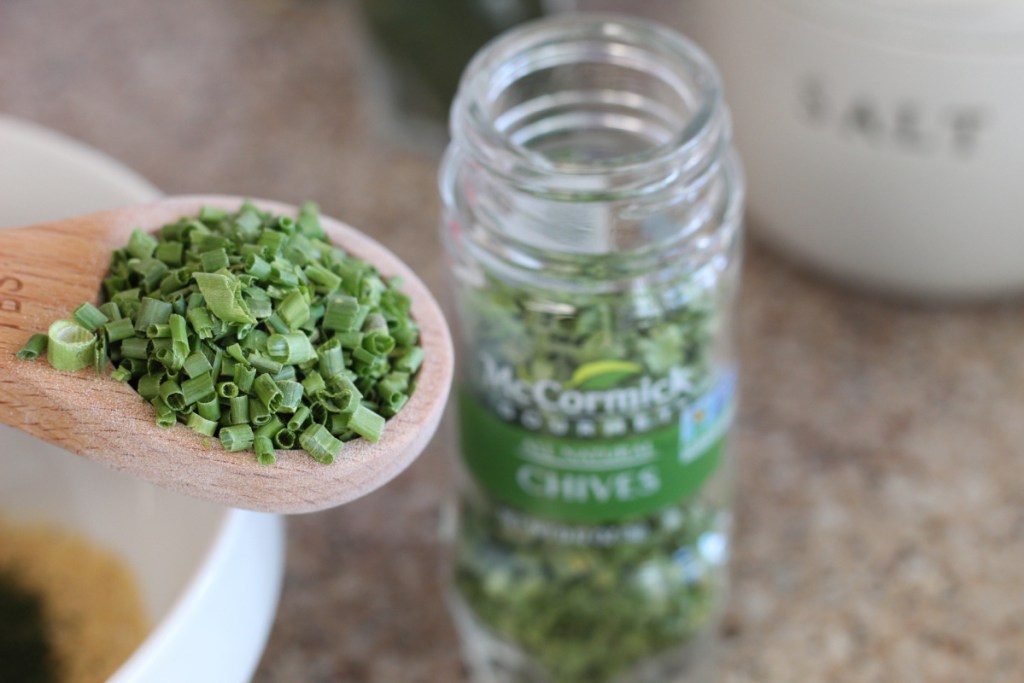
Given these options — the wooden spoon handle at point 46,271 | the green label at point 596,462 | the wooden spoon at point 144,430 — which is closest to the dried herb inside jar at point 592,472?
the green label at point 596,462

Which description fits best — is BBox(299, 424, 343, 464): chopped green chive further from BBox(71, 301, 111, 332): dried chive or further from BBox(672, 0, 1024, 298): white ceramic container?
BBox(672, 0, 1024, 298): white ceramic container

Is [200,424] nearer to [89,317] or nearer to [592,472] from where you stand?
[89,317]

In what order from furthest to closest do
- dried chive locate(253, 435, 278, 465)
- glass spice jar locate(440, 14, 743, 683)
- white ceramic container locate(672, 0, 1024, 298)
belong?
1. white ceramic container locate(672, 0, 1024, 298)
2. glass spice jar locate(440, 14, 743, 683)
3. dried chive locate(253, 435, 278, 465)

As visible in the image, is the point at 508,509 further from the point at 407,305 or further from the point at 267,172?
the point at 267,172

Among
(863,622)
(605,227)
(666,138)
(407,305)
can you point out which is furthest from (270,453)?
(863,622)

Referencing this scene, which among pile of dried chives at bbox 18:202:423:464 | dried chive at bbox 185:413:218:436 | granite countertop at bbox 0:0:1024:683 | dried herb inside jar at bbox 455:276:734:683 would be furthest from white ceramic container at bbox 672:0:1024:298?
dried chive at bbox 185:413:218:436

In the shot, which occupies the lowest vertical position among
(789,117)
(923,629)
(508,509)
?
(923,629)
